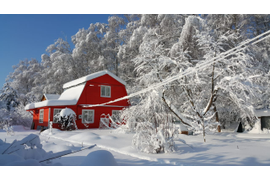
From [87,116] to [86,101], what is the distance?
1.25 m

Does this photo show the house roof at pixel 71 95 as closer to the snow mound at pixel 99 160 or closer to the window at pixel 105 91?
the window at pixel 105 91

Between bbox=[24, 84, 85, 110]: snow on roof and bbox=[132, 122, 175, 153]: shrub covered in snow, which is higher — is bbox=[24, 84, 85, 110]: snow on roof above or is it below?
above

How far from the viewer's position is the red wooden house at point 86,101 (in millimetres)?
15055

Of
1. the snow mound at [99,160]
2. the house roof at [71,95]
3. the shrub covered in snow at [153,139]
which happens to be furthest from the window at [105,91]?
the snow mound at [99,160]

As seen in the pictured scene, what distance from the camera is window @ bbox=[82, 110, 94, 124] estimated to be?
15.9 m

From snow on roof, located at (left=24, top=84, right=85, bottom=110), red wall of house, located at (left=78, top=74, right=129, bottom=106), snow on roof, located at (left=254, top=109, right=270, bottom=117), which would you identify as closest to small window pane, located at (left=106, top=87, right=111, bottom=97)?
red wall of house, located at (left=78, top=74, right=129, bottom=106)

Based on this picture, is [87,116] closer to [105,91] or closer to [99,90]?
[99,90]

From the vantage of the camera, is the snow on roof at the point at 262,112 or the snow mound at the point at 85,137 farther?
the snow on roof at the point at 262,112

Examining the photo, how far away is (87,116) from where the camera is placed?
16.2 m

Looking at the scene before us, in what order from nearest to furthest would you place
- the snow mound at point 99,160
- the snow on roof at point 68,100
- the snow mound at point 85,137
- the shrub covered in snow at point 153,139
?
the snow mound at point 99,160
the shrub covered in snow at point 153,139
the snow mound at point 85,137
the snow on roof at point 68,100

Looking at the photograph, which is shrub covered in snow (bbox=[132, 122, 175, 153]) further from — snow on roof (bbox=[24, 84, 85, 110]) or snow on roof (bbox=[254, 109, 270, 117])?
snow on roof (bbox=[24, 84, 85, 110])

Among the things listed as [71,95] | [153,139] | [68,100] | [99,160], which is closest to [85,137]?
[153,139]

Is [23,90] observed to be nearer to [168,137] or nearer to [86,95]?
[86,95]

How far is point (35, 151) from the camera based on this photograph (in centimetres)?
387
